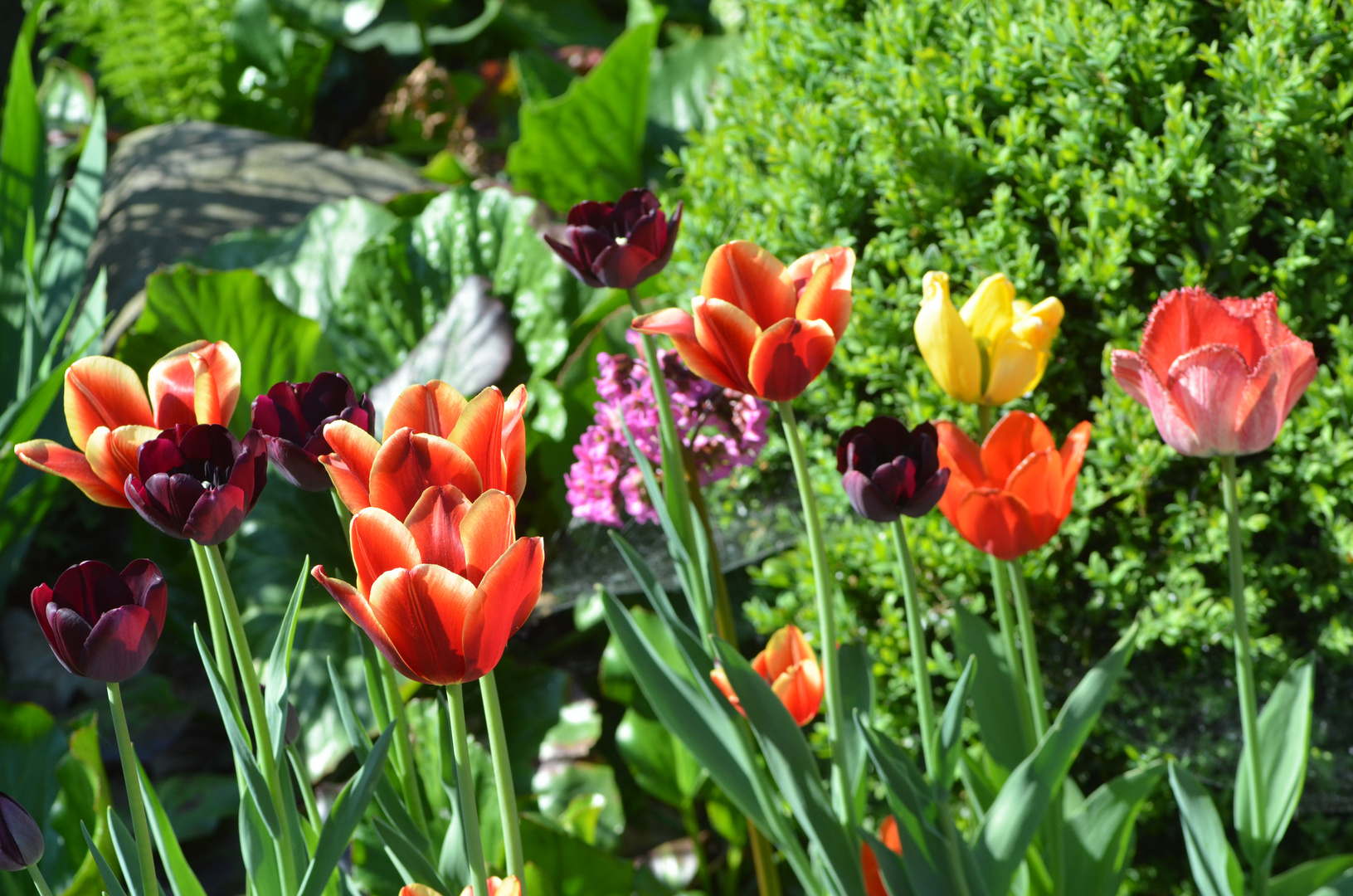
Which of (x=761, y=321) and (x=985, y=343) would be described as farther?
(x=985, y=343)

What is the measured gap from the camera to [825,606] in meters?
0.86

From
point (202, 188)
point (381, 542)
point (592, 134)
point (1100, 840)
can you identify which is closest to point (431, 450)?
point (381, 542)

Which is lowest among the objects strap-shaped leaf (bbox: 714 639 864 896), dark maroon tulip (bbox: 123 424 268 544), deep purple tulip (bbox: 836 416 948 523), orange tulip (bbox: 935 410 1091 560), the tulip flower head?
strap-shaped leaf (bbox: 714 639 864 896)

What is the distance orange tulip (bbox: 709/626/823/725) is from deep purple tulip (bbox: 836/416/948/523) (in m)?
0.27

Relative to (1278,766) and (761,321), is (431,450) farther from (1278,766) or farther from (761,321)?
(1278,766)

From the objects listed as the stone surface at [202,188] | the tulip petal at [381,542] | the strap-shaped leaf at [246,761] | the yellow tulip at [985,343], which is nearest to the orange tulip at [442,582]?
the tulip petal at [381,542]

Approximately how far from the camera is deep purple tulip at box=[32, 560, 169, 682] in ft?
2.29

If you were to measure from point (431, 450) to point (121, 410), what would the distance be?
1.02 ft

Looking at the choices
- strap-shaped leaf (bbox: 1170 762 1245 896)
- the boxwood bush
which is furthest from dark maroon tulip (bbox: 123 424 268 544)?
the boxwood bush

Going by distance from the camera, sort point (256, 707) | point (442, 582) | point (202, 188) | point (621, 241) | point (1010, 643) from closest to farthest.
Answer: point (442, 582)
point (256, 707)
point (621, 241)
point (1010, 643)
point (202, 188)

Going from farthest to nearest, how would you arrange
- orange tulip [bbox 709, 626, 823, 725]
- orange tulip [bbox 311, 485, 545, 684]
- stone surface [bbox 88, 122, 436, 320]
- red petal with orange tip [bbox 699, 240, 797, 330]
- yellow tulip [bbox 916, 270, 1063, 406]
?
stone surface [bbox 88, 122, 436, 320] < orange tulip [bbox 709, 626, 823, 725] < yellow tulip [bbox 916, 270, 1063, 406] < red petal with orange tip [bbox 699, 240, 797, 330] < orange tulip [bbox 311, 485, 545, 684]

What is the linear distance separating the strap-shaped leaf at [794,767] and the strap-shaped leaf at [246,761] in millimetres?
366

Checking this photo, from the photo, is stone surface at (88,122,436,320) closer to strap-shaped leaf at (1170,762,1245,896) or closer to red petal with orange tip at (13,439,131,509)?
red petal with orange tip at (13,439,131,509)

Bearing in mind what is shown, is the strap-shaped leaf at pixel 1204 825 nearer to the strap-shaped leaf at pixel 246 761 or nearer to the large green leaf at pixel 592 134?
the strap-shaped leaf at pixel 246 761
